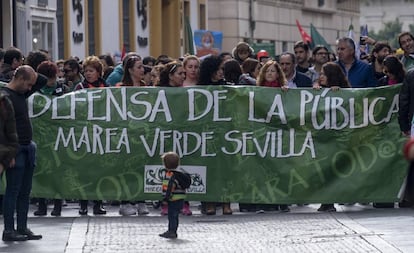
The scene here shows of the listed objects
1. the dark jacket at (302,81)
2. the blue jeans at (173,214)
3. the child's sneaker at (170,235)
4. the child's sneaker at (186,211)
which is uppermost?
the dark jacket at (302,81)

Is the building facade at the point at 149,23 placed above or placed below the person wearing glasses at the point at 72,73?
above

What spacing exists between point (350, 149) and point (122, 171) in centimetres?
264

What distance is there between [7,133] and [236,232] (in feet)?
8.82

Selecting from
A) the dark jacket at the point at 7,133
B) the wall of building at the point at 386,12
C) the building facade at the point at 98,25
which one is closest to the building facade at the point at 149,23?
the building facade at the point at 98,25

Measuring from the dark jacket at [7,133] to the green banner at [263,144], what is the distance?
11.0 feet

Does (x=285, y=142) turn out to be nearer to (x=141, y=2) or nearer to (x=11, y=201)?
(x=11, y=201)

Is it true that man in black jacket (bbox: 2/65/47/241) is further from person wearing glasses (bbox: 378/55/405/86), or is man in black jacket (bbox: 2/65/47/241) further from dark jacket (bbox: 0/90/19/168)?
person wearing glasses (bbox: 378/55/405/86)

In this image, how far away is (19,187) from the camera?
1453 centimetres

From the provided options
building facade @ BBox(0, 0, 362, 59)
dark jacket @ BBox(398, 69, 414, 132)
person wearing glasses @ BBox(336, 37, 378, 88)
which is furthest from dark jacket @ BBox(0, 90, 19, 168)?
building facade @ BBox(0, 0, 362, 59)

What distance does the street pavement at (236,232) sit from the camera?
45.0ft

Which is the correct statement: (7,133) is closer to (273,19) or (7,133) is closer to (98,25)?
(98,25)

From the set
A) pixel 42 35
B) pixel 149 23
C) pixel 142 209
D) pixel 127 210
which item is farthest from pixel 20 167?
pixel 149 23

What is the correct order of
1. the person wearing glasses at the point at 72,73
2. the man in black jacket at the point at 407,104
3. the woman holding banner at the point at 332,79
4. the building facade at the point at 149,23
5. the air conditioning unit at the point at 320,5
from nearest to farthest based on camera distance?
the man in black jacket at the point at 407,104 < the woman holding banner at the point at 332,79 < the person wearing glasses at the point at 72,73 < the building facade at the point at 149,23 < the air conditioning unit at the point at 320,5

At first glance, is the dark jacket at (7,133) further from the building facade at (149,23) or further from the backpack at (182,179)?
the building facade at (149,23)
